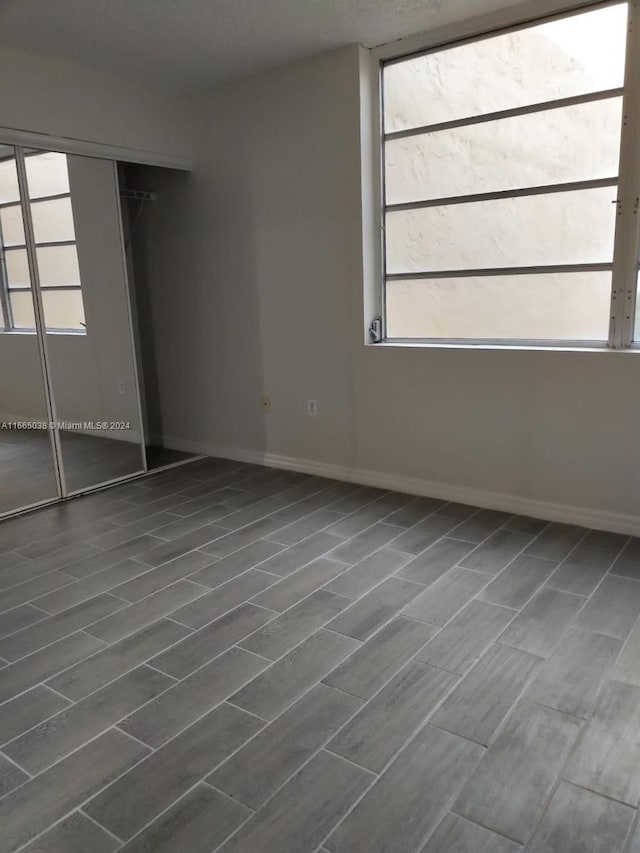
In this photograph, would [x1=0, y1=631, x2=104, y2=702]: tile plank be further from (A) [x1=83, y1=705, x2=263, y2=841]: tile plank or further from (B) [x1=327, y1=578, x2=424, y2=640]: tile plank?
(B) [x1=327, y1=578, x2=424, y2=640]: tile plank

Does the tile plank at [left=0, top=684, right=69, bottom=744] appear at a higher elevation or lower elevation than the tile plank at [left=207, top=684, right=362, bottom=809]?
higher

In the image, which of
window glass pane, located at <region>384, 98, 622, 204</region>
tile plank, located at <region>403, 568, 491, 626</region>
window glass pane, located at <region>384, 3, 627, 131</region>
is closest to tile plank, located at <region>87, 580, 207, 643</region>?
tile plank, located at <region>403, 568, 491, 626</region>

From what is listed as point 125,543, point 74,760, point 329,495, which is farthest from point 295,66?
point 74,760

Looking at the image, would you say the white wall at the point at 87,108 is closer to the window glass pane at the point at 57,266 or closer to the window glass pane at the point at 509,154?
the window glass pane at the point at 57,266

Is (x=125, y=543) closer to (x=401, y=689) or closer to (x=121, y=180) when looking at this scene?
(x=401, y=689)

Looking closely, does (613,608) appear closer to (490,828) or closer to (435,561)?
(435,561)

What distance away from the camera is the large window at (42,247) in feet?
11.3

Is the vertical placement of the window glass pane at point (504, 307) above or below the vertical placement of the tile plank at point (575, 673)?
above

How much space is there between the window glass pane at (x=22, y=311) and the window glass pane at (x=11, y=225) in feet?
0.93

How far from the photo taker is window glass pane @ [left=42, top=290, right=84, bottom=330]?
3641mm

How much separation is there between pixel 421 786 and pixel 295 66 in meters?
3.73

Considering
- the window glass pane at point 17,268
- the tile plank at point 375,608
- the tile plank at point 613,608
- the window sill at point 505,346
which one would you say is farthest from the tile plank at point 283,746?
the window glass pane at point 17,268

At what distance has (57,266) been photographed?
3.66m

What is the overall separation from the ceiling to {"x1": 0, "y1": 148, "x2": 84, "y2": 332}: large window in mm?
606
